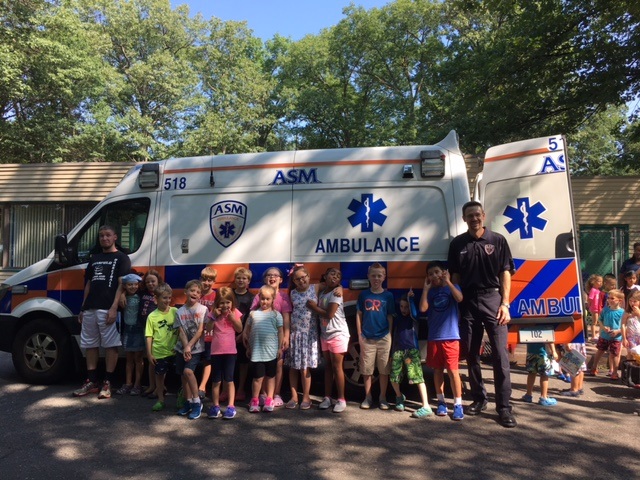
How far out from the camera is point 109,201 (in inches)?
239

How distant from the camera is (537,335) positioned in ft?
17.0

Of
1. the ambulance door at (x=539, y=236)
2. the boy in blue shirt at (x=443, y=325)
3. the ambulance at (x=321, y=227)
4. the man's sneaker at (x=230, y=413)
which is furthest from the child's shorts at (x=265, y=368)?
the ambulance door at (x=539, y=236)

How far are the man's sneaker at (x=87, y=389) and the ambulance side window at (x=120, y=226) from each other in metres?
1.36

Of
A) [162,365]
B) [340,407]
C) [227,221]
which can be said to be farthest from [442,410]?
[227,221]

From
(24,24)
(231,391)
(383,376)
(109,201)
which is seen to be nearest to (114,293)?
(109,201)

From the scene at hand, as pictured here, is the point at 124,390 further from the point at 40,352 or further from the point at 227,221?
the point at 227,221

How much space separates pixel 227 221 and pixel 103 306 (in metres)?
1.57

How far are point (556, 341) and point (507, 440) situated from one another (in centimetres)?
125

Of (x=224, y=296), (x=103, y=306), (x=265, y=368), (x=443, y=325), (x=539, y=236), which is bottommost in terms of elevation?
(x=265, y=368)

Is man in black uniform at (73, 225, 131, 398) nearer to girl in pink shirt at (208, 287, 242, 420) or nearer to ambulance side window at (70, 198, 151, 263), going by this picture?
ambulance side window at (70, 198, 151, 263)

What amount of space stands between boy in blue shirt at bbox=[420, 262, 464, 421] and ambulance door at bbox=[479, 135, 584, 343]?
2.16 feet

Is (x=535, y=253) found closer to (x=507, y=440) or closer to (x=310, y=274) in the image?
(x=507, y=440)

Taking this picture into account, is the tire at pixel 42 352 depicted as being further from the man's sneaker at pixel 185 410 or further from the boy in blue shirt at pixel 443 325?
the boy in blue shirt at pixel 443 325

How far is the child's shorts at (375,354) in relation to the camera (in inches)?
206
